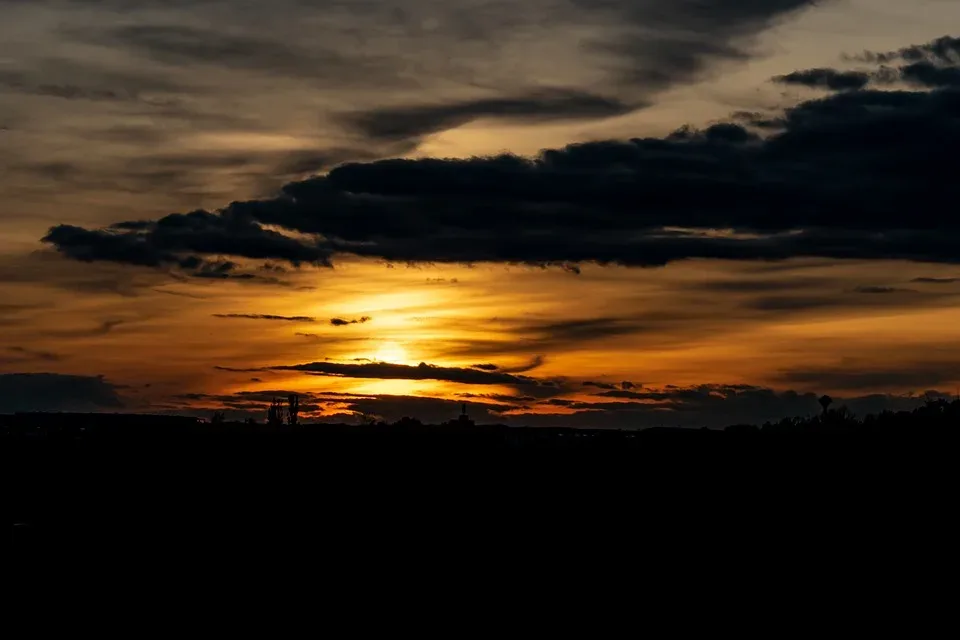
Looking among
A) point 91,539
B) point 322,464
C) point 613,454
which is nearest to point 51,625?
point 91,539

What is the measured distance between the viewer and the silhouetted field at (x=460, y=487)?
65750 mm

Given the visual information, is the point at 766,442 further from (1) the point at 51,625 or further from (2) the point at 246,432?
(1) the point at 51,625

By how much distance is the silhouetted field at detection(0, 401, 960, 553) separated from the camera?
65750mm

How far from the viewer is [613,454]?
366 ft

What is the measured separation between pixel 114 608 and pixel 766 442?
7305 centimetres

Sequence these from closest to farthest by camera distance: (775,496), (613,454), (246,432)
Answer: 1. (775,496)
2. (613,454)
3. (246,432)

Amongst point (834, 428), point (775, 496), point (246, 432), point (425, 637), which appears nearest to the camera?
point (425, 637)

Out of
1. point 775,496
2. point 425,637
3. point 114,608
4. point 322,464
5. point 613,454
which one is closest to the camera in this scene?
point 425,637

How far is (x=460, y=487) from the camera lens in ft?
279

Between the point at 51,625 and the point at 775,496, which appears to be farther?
the point at 775,496

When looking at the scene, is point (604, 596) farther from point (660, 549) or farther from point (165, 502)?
point (165, 502)

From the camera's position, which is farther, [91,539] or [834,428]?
[834,428]

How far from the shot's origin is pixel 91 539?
63.3 metres

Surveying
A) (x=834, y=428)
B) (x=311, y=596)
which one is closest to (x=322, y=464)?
(x=834, y=428)
